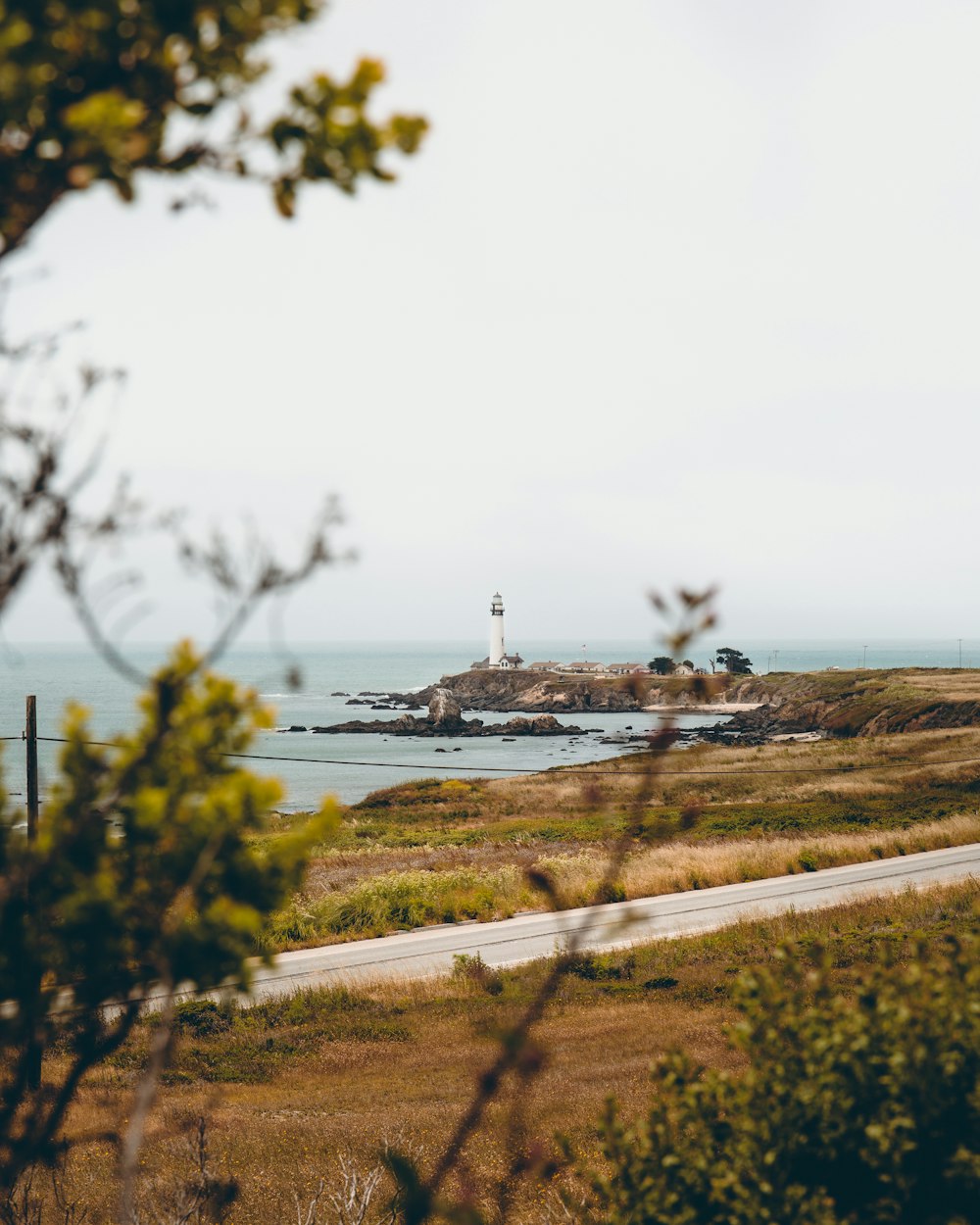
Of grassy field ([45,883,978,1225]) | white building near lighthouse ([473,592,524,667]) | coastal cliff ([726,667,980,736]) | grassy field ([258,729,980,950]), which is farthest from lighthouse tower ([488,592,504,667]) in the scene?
grassy field ([45,883,978,1225])

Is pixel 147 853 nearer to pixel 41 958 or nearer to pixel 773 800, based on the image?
pixel 41 958

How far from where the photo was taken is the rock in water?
10731 cm

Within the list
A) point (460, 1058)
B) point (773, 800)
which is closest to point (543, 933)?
point (460, 1058)

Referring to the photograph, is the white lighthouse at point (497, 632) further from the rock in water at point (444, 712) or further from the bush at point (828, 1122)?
the bush at point (828, 1122)

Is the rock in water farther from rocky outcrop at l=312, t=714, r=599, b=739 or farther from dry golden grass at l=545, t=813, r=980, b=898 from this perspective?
dry golden grass at l=545, t=813, r=980, b=898

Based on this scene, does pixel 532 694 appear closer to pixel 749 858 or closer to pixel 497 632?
pixel 497 632

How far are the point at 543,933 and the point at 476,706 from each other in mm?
127001

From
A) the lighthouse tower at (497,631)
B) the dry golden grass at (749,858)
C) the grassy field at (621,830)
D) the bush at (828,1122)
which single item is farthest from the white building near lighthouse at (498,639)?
the bush at (828,1122)

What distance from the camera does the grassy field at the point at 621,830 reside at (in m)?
23.2

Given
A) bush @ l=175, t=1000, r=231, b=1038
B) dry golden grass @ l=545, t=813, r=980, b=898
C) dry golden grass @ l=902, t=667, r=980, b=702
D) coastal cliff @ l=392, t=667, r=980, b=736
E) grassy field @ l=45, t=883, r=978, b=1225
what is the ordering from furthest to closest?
dry golden grass @ l=902, t=667, r=980, b=702
coastal cliff @ l=392, t=667, r=980, b=736
dry golden grass @ l=545, t=813, r=980, b=898
bush @ l=175, t=1000, r=231, b=1038
grassy field @ l=45, t=883, r=978, b=1225

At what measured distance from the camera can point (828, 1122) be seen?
3.33 metres

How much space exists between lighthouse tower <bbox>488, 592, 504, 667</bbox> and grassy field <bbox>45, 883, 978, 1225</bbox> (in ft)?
469

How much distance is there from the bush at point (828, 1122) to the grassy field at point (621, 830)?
142 cm

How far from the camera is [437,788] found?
182ft
